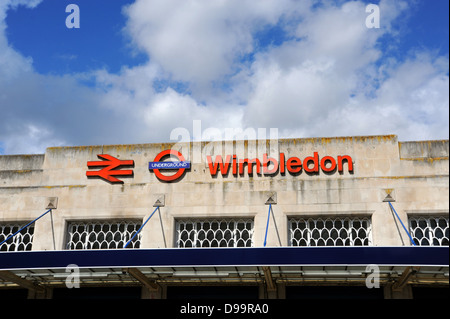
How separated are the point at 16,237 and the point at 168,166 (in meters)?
6.16

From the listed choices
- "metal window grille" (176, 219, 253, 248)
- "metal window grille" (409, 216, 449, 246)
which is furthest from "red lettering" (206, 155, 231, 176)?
"metal window grille" (409, 216, 449, 246)

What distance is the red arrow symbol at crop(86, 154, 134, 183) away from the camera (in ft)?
65.9

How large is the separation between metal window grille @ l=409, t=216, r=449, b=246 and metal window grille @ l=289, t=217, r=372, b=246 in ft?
4.79

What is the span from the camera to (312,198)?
1883cm

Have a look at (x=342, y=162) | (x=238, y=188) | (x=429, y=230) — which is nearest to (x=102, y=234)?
(x=238, y=188)

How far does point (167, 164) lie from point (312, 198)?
17.4 feet

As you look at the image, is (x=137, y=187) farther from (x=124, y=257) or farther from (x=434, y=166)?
(x=434, y=166)

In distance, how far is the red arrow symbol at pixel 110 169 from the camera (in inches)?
790

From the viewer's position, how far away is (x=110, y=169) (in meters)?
20.2

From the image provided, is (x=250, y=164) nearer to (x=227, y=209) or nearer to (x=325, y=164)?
(x=227, y=209)

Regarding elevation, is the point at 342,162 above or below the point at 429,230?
above

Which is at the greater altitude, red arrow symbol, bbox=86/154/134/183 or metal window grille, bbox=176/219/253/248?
red arrow symbol, bbox=86/154/134/183

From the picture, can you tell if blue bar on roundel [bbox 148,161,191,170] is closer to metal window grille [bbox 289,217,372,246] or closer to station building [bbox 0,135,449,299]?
station building [bbox 0,135,449,299]
